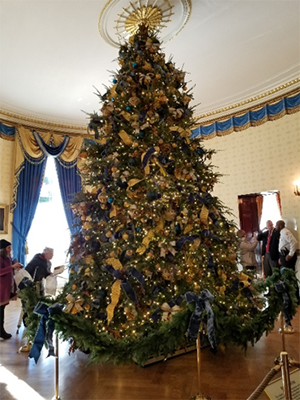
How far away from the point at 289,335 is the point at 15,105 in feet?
27.5

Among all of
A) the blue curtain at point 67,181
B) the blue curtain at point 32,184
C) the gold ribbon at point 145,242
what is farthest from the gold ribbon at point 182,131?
the blue curtain at point 67,181

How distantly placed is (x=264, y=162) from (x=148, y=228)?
17.9 ft

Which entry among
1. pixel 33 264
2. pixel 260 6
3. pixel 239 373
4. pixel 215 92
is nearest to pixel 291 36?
pixel 260 6

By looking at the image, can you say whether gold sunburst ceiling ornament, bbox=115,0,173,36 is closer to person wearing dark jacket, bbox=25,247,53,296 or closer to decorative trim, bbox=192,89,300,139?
decorative trim, bbox=192,89,300,139

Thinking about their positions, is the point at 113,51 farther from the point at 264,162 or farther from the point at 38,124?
the point at 264,162

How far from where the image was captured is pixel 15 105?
814cm

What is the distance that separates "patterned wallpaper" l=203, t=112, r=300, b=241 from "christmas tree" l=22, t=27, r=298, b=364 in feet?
10.1

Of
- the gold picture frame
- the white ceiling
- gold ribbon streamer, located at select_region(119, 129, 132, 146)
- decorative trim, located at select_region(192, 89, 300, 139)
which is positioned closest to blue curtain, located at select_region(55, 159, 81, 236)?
the gold picture frame

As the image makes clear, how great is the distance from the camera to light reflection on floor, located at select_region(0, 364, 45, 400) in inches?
109

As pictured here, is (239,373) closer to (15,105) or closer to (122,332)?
(122,332)

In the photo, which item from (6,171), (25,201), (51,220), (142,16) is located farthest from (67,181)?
(142,16)

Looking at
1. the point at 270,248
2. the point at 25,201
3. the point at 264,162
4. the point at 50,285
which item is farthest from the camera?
the point at 25,201

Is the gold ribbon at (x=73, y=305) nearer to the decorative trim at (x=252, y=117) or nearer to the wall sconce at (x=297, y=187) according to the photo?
the decorative trim at (x=252, y=117)

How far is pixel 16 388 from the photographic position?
2.93 meters
